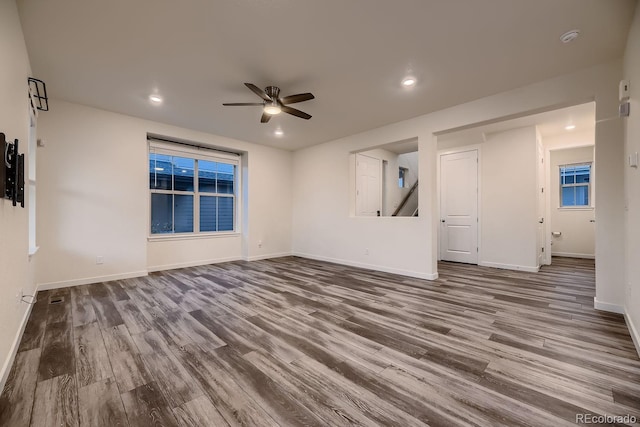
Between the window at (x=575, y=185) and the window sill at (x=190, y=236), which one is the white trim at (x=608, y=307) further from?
the window sill at (x=190, y=236)

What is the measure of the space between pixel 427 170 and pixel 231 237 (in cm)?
440

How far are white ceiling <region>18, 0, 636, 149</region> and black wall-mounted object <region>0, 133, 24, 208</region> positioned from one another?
1.21 m

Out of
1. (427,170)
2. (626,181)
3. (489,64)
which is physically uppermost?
(489,64)

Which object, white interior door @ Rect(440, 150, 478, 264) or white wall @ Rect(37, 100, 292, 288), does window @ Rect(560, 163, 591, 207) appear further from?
white wall @ Rect(37, 100, 292, 288)

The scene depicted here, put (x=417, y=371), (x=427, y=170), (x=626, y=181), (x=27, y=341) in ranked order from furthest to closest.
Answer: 1. (x=427, y=170)
2. (x=626, y=181)
3. (x=27, y=341)
4. (x=417, y=371)

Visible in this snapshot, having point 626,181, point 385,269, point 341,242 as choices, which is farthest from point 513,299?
point 341,242

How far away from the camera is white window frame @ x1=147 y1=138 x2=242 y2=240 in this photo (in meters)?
5.11

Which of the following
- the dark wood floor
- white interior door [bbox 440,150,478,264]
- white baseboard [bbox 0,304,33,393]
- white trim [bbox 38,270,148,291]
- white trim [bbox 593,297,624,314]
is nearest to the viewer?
the dark wood floor

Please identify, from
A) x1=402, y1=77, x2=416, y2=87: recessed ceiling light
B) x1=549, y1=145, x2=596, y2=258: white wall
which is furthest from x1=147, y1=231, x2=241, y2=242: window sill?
x1=549, y1=145, x2=596, y2=258: white wall

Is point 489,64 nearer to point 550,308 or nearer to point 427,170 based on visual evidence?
point 427,170

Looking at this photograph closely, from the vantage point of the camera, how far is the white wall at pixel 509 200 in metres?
4.93

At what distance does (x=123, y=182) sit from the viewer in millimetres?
4426

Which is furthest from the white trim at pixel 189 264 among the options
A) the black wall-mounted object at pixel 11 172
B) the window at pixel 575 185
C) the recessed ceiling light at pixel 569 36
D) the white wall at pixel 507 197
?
the window at pixel 575 185

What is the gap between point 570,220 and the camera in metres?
6.42
